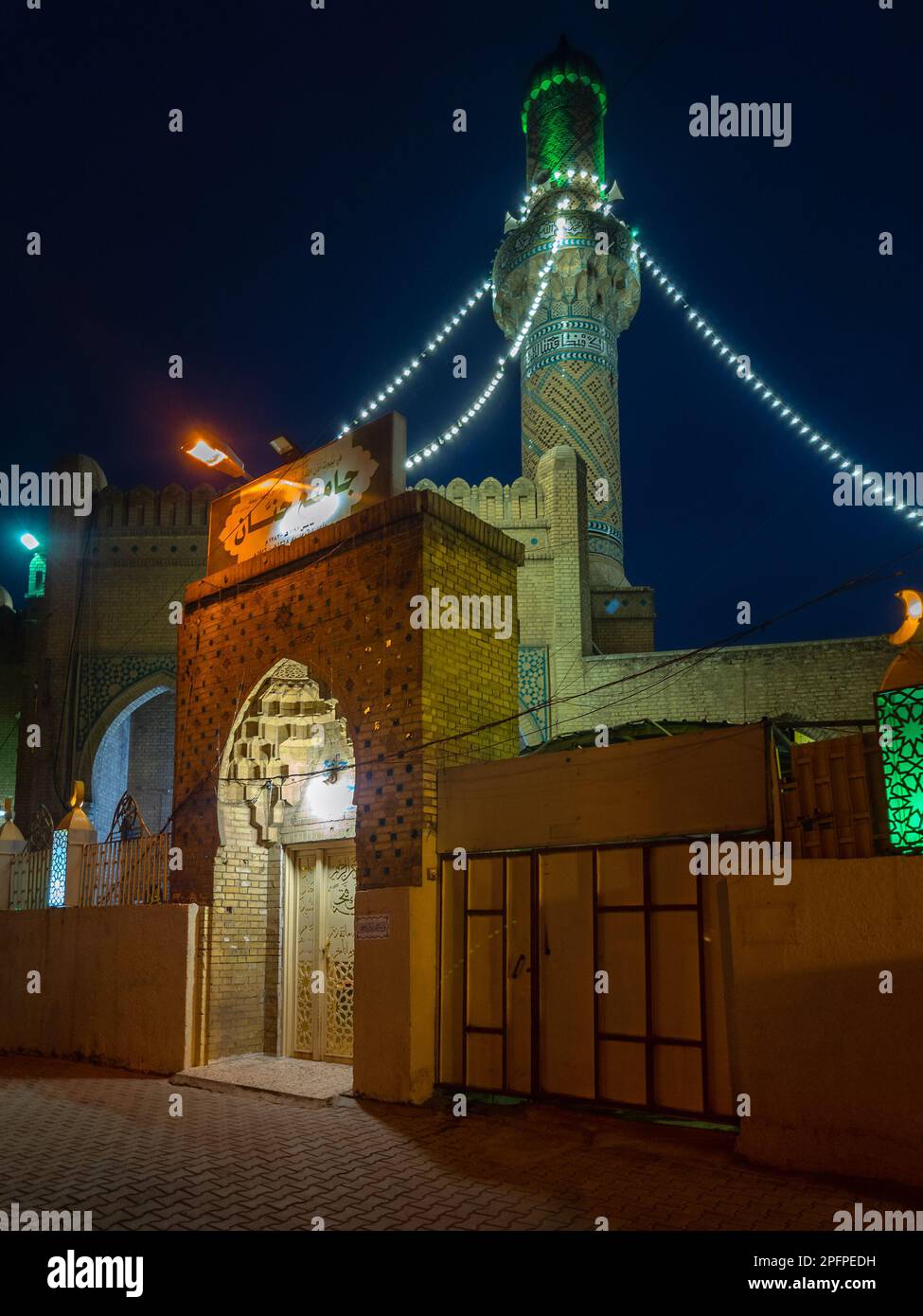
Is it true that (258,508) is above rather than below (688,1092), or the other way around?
above

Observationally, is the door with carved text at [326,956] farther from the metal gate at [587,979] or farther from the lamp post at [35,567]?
the lamp post at [35,567]

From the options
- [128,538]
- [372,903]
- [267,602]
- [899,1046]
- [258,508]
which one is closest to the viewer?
[899,1046]

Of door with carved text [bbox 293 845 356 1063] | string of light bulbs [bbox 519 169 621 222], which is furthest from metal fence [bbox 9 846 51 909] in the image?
string of light bulbs [bbox 519 169 621 222]

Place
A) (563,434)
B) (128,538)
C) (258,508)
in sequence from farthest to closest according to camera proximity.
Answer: (563,434) < (128,538) < (258,508)

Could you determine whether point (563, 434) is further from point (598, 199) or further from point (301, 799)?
point (301, 799)

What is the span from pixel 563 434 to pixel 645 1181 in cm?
1889

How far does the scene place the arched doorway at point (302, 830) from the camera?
28.0 feet

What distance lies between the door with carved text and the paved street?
47.1 inches

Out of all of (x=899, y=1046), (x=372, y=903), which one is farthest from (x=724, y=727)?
(x=372, y=903)

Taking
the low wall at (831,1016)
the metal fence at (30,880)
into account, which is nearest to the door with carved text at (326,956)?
the metal fence at (30,880)

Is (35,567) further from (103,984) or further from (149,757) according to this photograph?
(103,984)

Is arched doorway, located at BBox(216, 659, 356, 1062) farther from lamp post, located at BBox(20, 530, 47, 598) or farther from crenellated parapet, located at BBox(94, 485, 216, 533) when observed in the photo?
lamp post, located at BBox(20, 530, 47, 598)

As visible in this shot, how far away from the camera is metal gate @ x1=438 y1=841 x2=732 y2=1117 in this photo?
5.92 m
